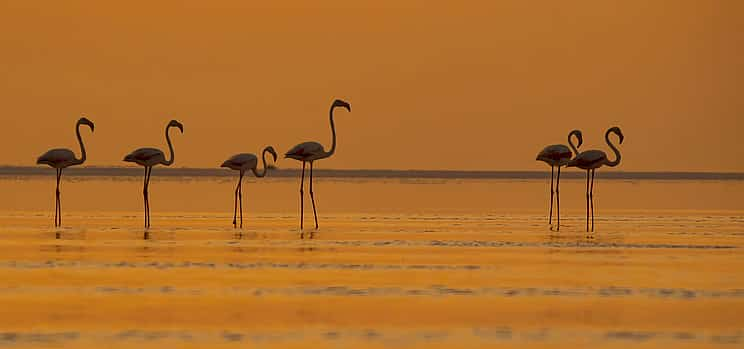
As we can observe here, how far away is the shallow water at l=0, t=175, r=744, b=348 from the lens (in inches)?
469

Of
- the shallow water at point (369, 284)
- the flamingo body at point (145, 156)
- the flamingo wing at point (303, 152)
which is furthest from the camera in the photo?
the flamingo body at point (145, 156)

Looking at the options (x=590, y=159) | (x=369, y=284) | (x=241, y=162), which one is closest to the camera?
(x=369, y=284)

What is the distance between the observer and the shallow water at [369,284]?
11.9m

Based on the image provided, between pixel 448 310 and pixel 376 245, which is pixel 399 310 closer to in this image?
pixel 448 310

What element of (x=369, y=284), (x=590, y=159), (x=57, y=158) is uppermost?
(x=590, y=159)

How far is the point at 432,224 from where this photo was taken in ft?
94.0

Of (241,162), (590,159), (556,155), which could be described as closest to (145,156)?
(241,162)

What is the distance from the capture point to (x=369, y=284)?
1573 centimetres

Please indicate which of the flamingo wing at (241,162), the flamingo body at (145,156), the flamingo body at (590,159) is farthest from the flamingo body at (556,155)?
the flamingo body at (145,156)

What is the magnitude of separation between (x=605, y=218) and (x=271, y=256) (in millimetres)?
13386

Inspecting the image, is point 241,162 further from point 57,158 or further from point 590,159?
point 590,159

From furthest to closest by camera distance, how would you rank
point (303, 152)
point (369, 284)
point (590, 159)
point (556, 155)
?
1. point (556, 155)
2. point (590, 159)
3. point (303, 152)
4. point (369, 284)

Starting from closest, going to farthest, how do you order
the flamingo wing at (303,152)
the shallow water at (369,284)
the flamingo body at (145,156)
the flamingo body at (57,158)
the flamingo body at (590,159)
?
the shallow water at (369,284)
the flamingo wing at (303,152)
the flamingo body at (590,159)
the flamingo body at (145,156)
the flamingo body at (57,158)

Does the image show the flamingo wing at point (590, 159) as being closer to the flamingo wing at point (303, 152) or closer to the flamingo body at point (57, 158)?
the flamingo wing at point (303, 152)
